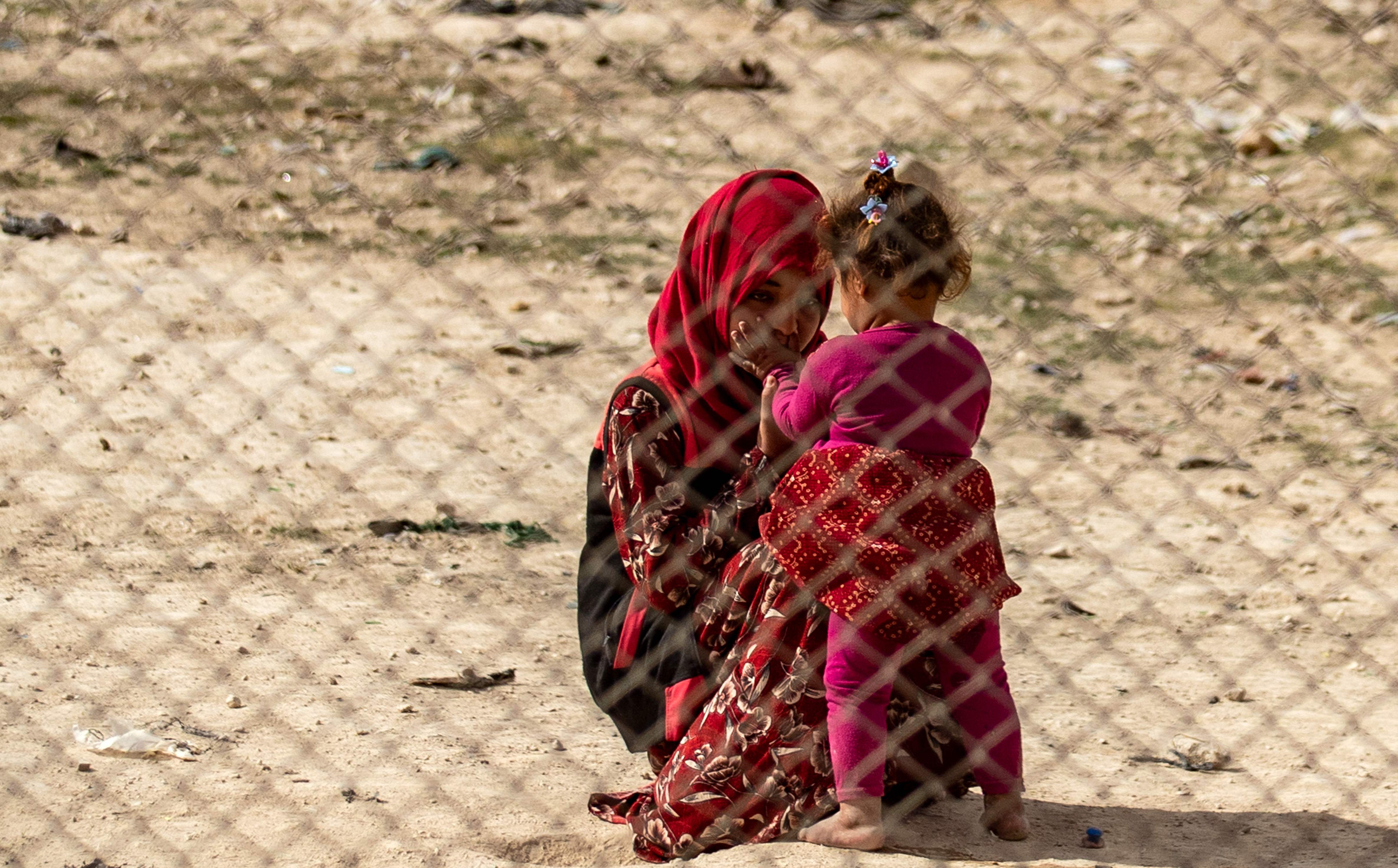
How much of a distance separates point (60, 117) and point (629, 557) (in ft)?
21.0

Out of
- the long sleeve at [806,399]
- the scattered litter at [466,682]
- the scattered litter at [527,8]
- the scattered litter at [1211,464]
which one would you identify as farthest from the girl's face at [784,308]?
the scattered litter at [527,8]

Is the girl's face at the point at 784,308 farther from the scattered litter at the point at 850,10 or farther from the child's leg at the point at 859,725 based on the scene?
the scattered litter at the point at 850,10

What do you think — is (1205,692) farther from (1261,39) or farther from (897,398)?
(1261,39)

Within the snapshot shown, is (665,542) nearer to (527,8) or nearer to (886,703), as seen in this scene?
(886,703)

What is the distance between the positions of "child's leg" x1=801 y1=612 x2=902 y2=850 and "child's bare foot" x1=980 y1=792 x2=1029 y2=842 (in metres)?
0.23

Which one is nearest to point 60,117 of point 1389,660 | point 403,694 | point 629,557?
point 403,694

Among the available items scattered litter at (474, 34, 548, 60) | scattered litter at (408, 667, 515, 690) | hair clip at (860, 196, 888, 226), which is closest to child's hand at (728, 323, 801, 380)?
hair clip at (860, 196, 888, 226)

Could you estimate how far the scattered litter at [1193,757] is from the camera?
111 inches

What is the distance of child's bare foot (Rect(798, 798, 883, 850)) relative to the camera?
2.19 m

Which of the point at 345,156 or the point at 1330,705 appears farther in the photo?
the point at 345,156

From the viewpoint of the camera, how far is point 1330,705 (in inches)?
122

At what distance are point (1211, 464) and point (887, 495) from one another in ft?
9.85

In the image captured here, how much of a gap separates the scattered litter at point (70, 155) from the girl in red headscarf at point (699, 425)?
5383 mm

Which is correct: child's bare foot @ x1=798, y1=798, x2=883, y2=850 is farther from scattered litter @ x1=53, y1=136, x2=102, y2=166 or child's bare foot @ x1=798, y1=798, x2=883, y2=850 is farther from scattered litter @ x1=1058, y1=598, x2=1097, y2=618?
scattered litter @ x1=53, y1=136, x2=102, y2=166
